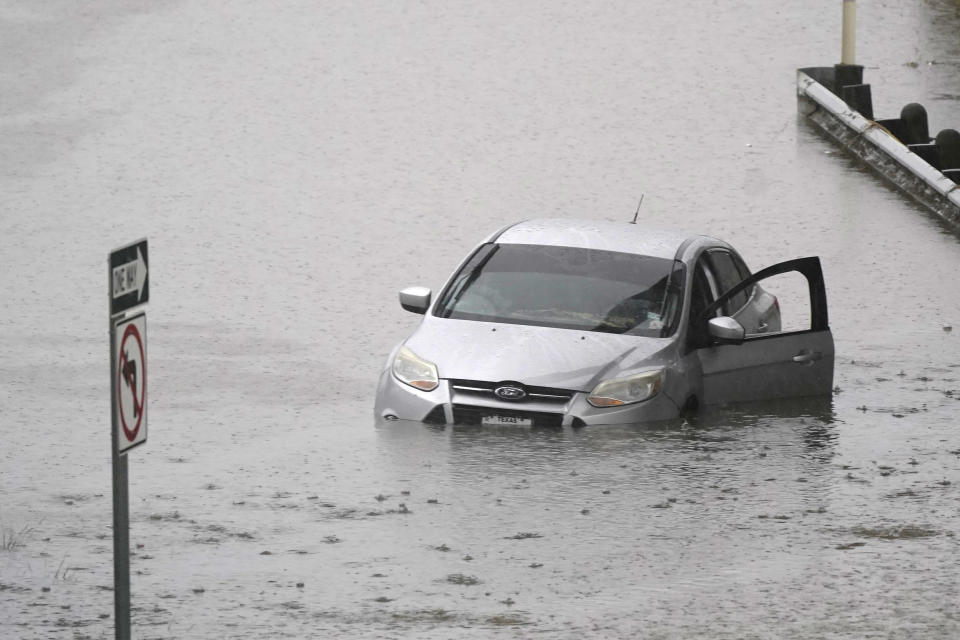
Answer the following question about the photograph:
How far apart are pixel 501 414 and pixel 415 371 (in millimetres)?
750

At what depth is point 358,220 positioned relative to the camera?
2181 cm

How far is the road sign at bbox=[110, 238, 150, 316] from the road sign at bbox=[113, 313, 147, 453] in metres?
0.07

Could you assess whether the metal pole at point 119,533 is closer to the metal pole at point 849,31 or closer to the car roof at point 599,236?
the car roof at point 599,236

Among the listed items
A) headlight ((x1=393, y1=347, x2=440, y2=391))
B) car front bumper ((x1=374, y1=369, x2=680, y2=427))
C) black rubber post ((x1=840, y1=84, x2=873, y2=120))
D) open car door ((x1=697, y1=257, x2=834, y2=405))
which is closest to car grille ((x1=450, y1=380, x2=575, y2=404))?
car front bumper ((x1=374, y1=369, x2=680, y2=427))

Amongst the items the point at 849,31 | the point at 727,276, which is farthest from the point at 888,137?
the point at 727,276

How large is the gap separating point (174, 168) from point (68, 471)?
40.7 ft

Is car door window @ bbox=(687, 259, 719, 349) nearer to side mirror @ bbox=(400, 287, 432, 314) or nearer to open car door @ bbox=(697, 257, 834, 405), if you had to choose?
open car door @ bbox=(697, 257, 834, 405)

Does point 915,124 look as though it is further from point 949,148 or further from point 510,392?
point 510,392

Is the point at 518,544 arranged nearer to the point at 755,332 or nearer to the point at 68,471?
the point at 68,471

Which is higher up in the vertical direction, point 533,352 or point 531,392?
point 533,352

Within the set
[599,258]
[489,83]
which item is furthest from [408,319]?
[489,83]

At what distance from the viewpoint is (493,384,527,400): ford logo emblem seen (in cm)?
1277

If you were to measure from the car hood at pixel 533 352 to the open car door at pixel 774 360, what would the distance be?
0.56 meters

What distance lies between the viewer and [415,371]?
13.1 metres
